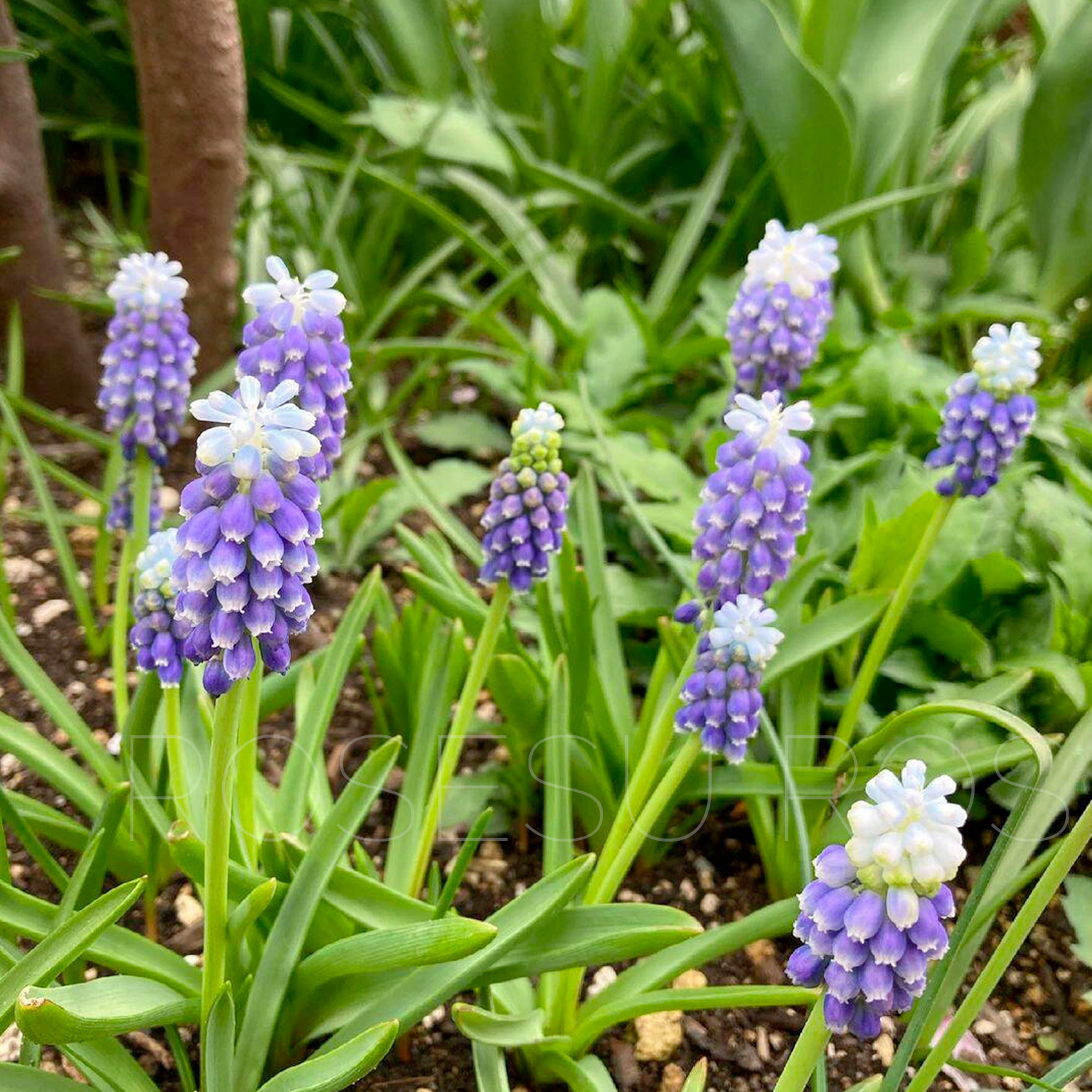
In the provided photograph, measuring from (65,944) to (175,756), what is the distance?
1.66 feet

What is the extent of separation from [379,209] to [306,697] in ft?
7.43

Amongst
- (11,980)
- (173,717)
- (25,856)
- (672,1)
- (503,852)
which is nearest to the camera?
(11,980)

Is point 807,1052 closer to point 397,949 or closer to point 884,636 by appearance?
point 397,949

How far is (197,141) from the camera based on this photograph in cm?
329

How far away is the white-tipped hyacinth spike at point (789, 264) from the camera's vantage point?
95.7 inches

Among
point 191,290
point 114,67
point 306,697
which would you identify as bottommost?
point 306,697

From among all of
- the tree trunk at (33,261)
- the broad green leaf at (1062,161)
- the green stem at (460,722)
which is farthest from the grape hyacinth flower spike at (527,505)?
the broad green leaf at (1062,161)

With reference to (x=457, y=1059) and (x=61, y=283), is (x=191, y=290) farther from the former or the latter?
(x=457, y=1059)

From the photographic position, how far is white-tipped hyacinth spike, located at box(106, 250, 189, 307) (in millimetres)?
2223

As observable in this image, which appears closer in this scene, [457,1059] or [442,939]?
[442,939]

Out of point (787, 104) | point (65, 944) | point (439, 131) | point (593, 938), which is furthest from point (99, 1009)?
point (787, 104)

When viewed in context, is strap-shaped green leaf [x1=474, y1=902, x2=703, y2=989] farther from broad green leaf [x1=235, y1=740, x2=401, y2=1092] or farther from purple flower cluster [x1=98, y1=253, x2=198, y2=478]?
purple flower cluster [x1=98, y1=253, x2=198, y2=478]

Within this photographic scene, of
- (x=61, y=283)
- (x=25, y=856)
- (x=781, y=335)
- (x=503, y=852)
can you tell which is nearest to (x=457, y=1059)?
(x=503, y=852)

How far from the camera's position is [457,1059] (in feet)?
6.97
